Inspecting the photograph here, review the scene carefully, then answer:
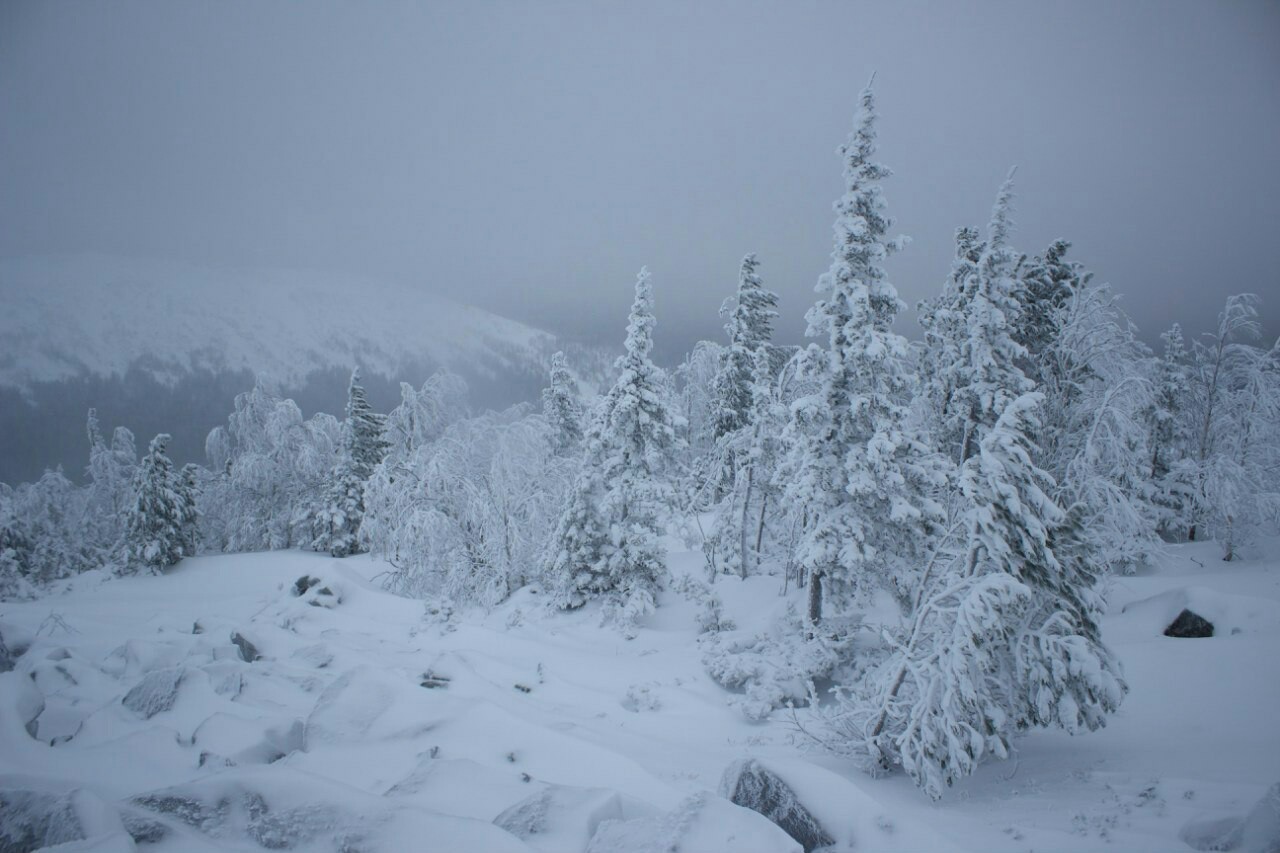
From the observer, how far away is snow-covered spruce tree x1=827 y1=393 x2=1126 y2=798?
302 inches

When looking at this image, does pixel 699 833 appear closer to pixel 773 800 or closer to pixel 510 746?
pixel 773 800

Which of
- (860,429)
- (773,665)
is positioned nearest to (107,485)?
(773,665)

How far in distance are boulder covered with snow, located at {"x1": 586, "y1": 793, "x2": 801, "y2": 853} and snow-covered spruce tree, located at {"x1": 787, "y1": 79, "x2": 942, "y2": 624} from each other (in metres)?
9.07

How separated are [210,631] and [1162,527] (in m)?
40.9

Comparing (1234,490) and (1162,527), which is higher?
(1234,490)

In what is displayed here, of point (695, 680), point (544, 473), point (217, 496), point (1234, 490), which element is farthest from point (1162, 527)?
point (217, 496)

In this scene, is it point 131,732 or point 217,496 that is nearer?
point 131,732

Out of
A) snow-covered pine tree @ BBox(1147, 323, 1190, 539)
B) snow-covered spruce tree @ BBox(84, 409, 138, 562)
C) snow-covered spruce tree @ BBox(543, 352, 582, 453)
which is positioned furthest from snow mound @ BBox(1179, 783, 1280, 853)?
snow-covered spruce tree @ BBox(84, 409, 138, 562)

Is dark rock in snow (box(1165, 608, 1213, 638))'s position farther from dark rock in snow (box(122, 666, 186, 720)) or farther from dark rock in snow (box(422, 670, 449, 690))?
dark rock in snow (box(122, 666, 186, 720))

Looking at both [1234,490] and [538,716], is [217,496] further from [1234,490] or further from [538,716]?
[1234,490]

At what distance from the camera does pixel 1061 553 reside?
28.3ft

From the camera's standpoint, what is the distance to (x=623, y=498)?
1741cm

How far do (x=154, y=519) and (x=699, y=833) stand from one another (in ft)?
120

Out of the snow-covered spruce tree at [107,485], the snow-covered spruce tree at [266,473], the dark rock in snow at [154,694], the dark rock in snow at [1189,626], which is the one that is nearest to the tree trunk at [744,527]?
the dark rock in snow at [1189,626]
